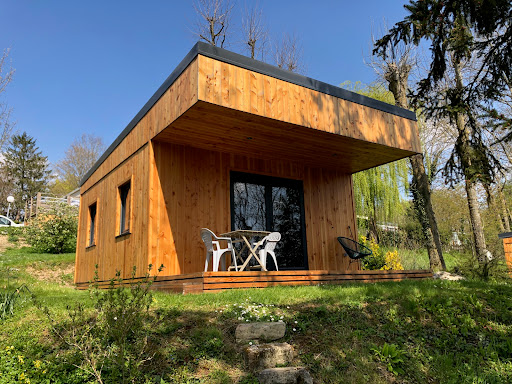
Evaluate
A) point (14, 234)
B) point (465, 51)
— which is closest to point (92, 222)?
point (465, 51)

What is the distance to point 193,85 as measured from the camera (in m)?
4.83

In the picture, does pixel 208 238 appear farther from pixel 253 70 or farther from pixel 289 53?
pixel 289 53

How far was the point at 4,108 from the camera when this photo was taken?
11.3 meters

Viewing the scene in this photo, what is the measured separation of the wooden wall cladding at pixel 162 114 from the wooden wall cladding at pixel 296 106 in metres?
0.25

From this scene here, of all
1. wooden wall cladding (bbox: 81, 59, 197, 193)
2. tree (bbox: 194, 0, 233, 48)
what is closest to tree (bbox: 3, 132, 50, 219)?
tree (bbox: 194, 0, 233, 48)

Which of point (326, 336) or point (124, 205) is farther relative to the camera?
point (124, 205)

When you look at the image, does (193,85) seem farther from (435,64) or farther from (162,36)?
(162,36)

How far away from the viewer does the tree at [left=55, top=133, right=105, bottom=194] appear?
29594 millimetres

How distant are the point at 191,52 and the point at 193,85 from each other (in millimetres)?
467

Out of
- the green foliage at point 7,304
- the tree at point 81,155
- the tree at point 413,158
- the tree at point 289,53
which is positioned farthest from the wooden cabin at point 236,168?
the tree at point 81,155

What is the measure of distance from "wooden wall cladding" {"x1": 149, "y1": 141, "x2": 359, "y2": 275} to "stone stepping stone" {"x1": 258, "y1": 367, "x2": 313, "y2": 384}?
3505 millimetres

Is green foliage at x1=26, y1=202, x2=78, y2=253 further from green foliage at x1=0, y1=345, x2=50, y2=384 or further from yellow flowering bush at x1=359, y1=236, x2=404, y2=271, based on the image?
green foliage at x1=0, y1=345, x2=50, y2=384

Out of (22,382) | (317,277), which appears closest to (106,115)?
(317,277)

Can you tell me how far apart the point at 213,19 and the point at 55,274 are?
36.1ft
